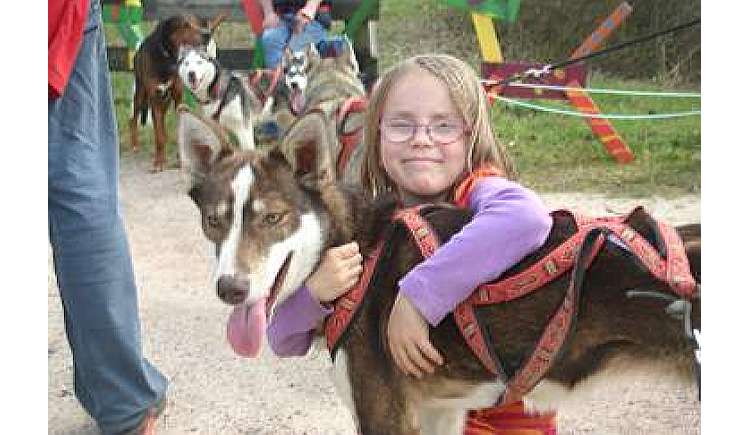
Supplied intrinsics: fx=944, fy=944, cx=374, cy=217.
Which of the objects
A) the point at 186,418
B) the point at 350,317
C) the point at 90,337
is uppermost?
the point at 350,317

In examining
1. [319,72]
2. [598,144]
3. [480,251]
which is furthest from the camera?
[598,144]

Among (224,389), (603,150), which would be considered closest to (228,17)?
(603,150)

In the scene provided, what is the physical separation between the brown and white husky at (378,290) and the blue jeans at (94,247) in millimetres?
728

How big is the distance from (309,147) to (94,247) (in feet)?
3.28

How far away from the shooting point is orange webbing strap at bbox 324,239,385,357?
2105 mm

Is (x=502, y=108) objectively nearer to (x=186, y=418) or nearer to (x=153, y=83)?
(x=153, y=83)

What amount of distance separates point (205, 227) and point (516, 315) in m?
0.71

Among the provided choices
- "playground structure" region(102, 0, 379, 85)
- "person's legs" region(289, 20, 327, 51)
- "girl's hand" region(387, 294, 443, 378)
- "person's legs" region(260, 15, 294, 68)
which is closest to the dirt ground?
"girl's hand" region(387, 294, 443, 378)

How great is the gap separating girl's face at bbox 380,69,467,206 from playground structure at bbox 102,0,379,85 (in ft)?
21.3

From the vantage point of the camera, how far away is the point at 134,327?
2.98m

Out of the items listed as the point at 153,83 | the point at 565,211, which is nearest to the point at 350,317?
the point at 565,211

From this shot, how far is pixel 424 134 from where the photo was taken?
7.22ft

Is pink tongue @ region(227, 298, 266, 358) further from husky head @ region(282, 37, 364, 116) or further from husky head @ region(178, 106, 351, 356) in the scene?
husky head @ region(282, 37, 364, 116)

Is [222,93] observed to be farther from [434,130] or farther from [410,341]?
[410,341]
